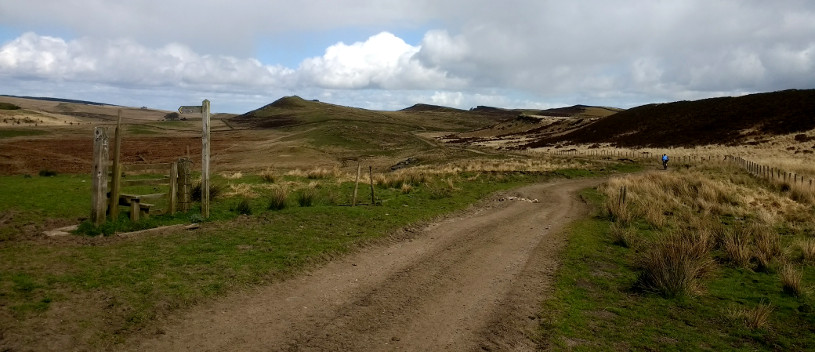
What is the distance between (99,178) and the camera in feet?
39.4

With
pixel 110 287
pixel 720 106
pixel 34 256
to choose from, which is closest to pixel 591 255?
pixel 110 287

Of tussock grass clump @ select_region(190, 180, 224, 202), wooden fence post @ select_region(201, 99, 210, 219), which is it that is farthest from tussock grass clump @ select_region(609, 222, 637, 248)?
tussock grass clump @ select_region(190, 180, 224, 202)

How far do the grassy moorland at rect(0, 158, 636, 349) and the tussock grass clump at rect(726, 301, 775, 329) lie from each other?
286 inches

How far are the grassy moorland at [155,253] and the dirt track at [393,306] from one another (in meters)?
0.64

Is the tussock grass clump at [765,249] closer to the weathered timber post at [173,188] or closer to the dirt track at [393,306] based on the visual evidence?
the dirt track at [393,306]

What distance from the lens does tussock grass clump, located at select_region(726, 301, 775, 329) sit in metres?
7.68

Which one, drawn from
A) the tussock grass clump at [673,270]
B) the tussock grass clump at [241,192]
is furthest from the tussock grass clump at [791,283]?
the tussock grass clump at [241,192]

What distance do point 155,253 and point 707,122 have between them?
8132cm

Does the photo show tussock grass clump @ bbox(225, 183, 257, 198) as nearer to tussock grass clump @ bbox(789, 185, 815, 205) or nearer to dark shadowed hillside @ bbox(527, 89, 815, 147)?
tussock grass clump @ bbox(789, 185, 815, 205)

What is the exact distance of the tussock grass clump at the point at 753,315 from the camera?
25.2 feet

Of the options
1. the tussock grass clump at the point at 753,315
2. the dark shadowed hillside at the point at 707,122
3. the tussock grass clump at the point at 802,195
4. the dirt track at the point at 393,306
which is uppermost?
the dark shadowed hillside at the point at 707,122

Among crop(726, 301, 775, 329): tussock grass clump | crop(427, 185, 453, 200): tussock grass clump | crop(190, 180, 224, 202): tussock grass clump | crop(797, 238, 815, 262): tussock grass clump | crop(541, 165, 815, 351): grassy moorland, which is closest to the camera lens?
crop(541, 165, 815, 351): grassy moorland

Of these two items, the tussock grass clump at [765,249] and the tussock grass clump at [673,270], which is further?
the tussock grass clump at [765,249]

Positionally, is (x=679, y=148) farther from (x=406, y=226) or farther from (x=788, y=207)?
(x=406, y=226)
